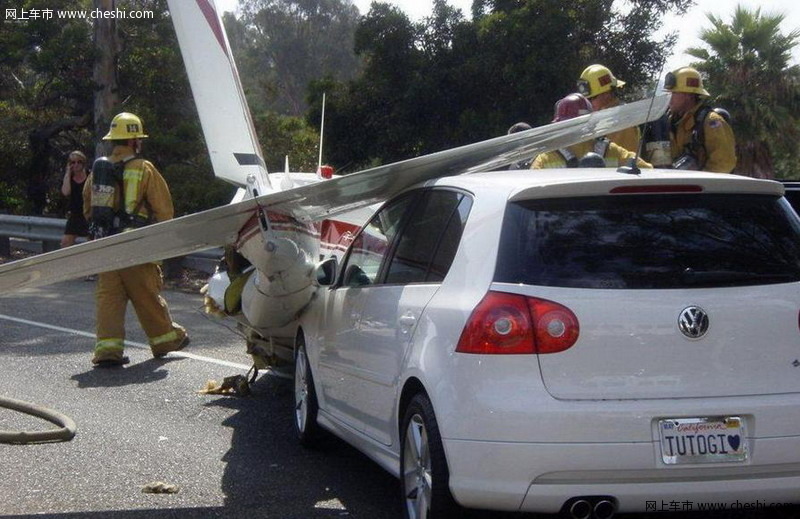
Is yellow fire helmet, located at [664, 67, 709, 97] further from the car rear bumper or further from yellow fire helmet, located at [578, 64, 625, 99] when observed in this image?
the car rear bumper

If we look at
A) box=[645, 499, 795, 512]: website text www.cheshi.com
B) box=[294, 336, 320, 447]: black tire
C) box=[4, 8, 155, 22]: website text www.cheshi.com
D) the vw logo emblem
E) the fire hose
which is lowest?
the fire hose

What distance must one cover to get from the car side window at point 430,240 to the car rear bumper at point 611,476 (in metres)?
0.91

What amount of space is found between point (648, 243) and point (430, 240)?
1.07m

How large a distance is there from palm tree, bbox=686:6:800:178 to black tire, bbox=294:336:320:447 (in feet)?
56.8

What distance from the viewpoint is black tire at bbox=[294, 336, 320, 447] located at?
6.62 m

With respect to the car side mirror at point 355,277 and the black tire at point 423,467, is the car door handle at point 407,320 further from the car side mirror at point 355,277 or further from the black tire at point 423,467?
the car side mirror at point 355,277

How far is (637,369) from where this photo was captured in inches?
166

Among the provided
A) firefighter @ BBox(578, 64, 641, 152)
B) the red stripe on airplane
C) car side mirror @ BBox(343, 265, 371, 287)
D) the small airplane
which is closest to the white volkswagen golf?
the small airplane

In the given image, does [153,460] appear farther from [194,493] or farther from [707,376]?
[707,376]

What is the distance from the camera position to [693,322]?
4289 millimetres

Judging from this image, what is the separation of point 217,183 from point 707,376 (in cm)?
1567

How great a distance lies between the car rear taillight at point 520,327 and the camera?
423 centimetres

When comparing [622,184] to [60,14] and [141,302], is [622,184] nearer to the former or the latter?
[141,302]

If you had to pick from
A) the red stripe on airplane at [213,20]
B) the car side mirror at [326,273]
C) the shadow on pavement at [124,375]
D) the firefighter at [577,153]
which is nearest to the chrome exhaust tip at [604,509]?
the car side mirror at [326,273]
